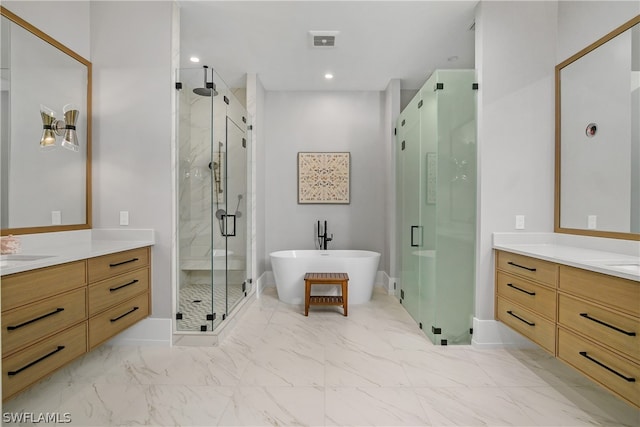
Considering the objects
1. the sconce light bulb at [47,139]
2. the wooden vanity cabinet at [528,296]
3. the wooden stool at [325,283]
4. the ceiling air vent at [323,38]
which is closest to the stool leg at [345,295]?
the wooden stool at [325,283]

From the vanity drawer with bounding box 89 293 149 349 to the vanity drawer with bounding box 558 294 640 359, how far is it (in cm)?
290

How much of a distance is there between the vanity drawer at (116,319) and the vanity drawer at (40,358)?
8cm

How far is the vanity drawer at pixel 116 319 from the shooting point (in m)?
2.01

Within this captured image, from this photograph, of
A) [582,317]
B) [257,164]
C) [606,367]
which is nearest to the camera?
[606,367]

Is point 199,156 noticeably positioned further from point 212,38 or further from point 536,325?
point 536,325

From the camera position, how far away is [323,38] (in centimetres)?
311

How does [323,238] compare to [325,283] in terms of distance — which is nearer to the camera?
[325,283]

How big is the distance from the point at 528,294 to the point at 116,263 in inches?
114

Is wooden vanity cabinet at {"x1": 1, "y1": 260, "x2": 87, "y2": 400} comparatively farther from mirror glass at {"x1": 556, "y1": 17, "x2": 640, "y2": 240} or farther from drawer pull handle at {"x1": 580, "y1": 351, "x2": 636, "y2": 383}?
mirror glass at {"x1": 556, "y1": 17, "x2": 640, "y2": 240}

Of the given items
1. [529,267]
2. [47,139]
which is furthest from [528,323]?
[47,139]

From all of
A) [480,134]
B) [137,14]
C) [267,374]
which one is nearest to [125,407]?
[267,374]

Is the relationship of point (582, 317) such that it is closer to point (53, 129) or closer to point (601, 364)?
point (601, 364)

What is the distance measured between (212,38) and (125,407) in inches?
126

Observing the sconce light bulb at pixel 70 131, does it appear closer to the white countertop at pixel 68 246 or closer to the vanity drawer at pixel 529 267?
the white countertop at pixel 68 246
